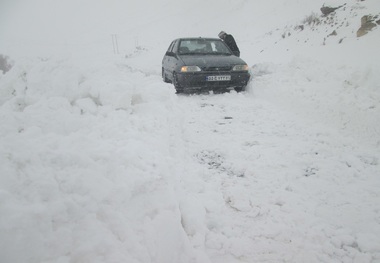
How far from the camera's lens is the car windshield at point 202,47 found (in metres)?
8.48

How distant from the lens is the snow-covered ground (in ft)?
6.65

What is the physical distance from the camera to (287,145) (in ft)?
14.5

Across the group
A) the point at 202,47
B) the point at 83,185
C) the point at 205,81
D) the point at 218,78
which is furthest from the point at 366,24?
the point at 83,185

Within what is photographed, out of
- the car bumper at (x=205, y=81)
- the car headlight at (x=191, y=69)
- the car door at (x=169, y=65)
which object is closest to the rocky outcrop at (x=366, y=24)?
the car bumper at (x=205, y=81)

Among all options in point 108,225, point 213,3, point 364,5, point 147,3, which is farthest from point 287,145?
point 147,3

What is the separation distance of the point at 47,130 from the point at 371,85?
5.94m

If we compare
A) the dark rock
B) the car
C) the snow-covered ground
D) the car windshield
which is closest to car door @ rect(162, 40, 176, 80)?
Result: the car

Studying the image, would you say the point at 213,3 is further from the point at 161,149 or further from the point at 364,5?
the point at 161,149

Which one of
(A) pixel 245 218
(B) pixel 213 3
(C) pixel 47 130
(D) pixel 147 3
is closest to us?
(A) pixel 245 218

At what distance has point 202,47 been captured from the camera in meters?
8.65

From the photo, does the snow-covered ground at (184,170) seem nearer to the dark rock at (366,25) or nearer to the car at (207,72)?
the car at (207,72)

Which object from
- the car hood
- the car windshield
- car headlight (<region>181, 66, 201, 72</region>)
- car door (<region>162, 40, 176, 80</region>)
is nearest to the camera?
car headlight (<region>181, 66, 201, 72</region>)

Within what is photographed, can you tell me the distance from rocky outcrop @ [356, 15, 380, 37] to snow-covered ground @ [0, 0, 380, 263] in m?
2.59

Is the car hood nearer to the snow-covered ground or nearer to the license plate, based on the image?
the license plate
